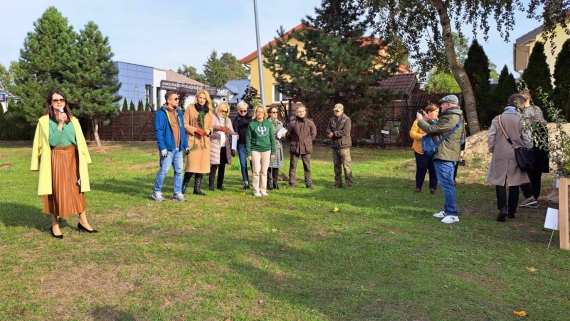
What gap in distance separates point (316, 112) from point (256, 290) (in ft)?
61.6

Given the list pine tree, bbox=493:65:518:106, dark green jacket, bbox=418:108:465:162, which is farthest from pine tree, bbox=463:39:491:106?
dark green jacket, bbox=418:108:465:162

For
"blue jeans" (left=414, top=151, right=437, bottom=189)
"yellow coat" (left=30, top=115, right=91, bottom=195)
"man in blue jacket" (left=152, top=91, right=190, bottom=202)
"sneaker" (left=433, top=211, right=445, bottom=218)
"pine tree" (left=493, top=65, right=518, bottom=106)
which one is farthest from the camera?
"pine tree" (left=493, top=65, right=518, bottom=106)

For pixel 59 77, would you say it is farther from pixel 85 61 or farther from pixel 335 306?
pixel 335 306

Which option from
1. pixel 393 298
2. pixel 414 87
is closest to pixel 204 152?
pixel 393 298

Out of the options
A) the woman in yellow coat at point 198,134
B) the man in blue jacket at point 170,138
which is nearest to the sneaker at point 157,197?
the man in blue jacket at point 170,138

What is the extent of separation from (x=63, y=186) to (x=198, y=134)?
3.22 m

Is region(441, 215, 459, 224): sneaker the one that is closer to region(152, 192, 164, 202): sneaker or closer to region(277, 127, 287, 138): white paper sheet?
region(277, 127, 287, 138): white paper sheet

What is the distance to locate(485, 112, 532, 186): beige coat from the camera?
6664 mm

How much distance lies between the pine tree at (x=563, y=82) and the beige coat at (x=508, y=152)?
41.1ft

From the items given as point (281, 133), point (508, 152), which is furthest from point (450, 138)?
point (281, 133)

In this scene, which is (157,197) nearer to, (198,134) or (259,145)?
(198,134)

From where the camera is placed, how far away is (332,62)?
58.9 ft

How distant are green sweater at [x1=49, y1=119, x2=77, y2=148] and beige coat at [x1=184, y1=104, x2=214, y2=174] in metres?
2.79

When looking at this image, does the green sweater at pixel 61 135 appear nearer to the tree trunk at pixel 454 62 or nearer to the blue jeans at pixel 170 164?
the blue jeans at pixel 170 164
